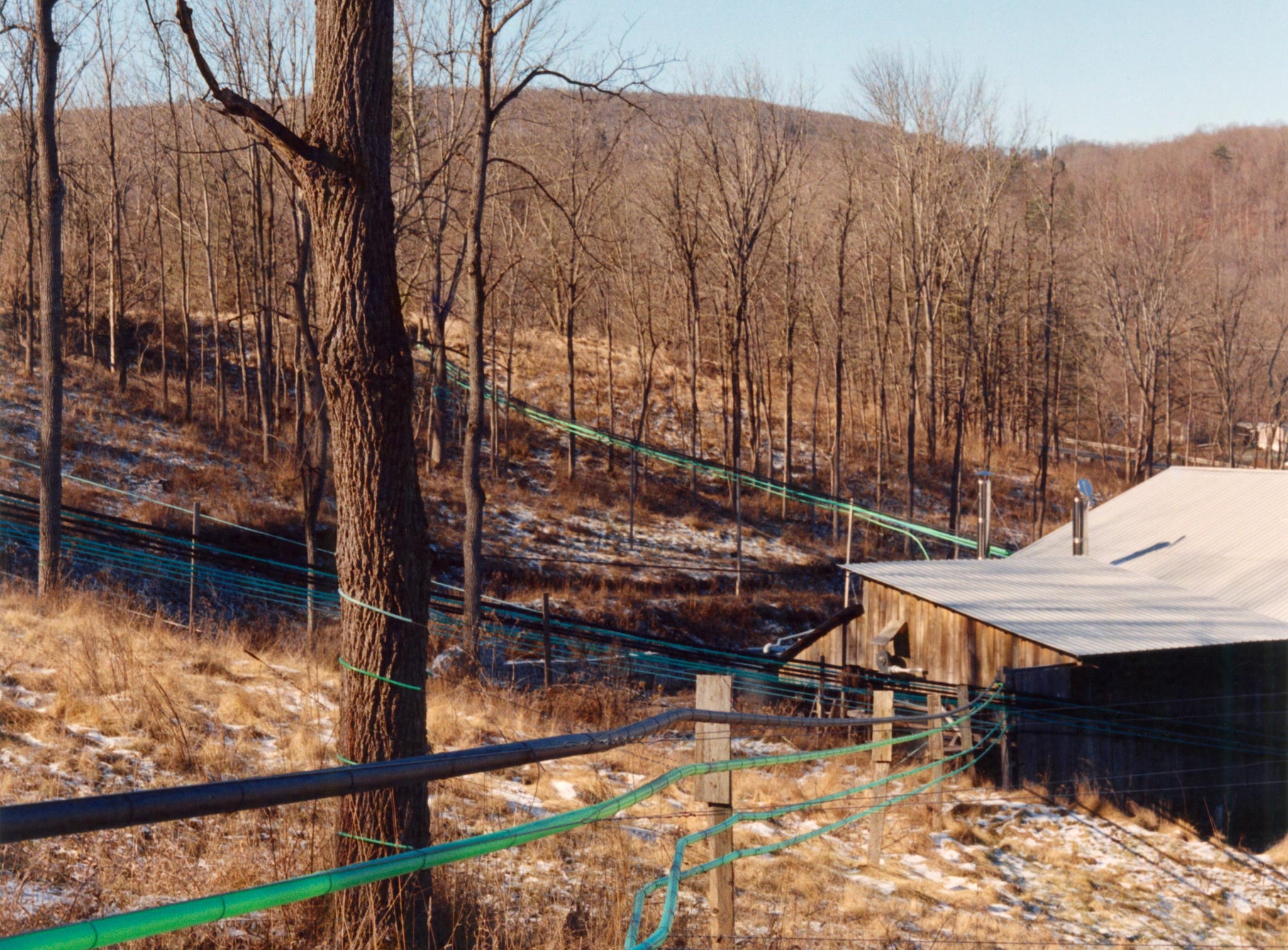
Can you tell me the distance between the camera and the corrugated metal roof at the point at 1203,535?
53.9 feet

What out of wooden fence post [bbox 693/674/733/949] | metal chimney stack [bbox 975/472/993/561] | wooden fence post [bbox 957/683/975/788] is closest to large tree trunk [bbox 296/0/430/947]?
wooden fence post [bbox 693/674/733/949]

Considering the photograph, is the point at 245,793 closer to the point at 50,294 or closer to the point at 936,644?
the point at 50,294

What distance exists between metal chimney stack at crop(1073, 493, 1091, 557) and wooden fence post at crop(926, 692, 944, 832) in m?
8.31

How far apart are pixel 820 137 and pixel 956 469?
27.1 meters

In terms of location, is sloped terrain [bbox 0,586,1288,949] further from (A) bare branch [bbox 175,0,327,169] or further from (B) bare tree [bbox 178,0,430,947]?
(A) bare branch [bbox 175,0,327,169]

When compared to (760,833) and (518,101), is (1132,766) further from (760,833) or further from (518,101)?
(518,101)

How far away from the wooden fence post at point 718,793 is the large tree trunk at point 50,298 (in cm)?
946

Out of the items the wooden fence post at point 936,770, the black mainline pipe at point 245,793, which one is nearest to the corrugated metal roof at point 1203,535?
the wooden fence post at point 936,770

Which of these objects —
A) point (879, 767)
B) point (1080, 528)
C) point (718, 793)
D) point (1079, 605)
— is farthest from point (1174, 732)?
point (718, 793)

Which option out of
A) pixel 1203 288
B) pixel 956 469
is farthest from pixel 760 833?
pixel 1203 288

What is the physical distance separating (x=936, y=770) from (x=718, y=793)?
7930 millimetres

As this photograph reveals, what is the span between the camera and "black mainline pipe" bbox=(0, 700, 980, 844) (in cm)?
175

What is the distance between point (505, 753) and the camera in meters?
2.67

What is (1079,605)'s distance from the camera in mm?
14914
